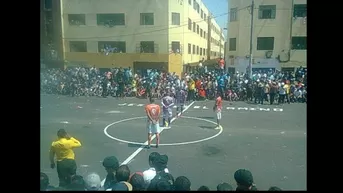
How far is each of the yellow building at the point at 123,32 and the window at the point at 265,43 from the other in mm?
6426

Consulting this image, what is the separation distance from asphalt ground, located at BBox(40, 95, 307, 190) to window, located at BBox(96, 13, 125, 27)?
25.4ft

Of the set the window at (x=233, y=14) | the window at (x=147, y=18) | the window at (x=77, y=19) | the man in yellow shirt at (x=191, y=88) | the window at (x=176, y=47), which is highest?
the window at (x=233, y=14)

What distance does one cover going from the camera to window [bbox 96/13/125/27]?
2260 cm

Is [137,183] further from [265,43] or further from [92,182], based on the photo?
[265,43]

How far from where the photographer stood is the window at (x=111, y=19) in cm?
2260

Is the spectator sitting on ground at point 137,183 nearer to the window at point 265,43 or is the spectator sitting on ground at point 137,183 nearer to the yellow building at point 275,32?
the yellow building at point 275,32

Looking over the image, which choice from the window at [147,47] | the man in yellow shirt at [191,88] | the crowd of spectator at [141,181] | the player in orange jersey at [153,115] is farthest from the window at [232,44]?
the crowd of spectator at [141,181]

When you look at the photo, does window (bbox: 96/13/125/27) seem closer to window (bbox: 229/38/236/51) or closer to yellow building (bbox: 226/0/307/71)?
window (bbox: 229/38/236/51)

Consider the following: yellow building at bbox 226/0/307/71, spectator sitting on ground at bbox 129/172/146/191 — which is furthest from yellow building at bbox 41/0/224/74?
spectator sitting on ground at bbox 129/172/146/191

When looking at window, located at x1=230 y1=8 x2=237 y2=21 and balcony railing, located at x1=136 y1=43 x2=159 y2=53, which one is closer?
balcony railing, located at x1=136 y1=43 x2=159 y2=53

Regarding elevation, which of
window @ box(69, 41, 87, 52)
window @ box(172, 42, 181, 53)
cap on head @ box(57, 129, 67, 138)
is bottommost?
cap on head @ box(57, 129, 67, 138)

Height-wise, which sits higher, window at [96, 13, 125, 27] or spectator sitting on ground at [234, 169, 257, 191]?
window at [96, 13, 125, 27]

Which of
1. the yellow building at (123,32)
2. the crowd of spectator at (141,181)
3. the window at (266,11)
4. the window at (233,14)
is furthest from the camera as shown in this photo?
the window at (233,14)
